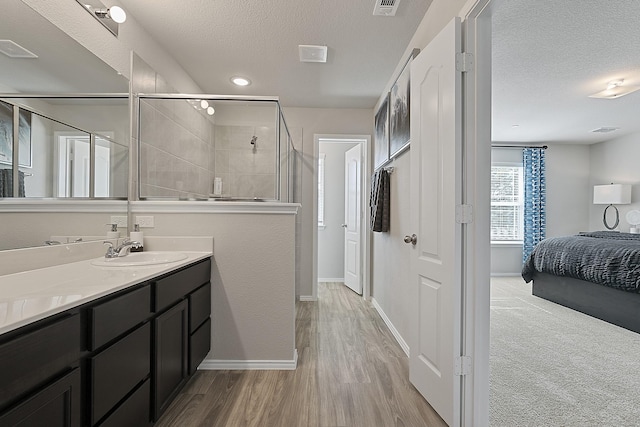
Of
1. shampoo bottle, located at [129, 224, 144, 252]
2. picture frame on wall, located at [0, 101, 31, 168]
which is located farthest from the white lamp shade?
picture frame on wall, located at [0, 101, 31, 168]

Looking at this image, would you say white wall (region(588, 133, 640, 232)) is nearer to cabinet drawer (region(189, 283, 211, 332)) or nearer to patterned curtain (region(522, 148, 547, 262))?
patterned curtain (region(522, 148, 547, 262))

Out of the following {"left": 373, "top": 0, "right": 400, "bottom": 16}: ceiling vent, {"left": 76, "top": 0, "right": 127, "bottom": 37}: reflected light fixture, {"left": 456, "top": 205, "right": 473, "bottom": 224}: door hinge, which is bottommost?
{"left": 456, "top": 205, "right": 473, "bottom": 224}: door hinge

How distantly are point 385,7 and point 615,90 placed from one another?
10.5ft

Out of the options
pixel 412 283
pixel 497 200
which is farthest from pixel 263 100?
pixel 497 200

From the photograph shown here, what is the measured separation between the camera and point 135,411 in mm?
1340

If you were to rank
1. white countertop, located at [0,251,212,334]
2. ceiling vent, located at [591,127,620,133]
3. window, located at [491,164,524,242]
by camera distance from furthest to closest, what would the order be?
window, located at [491,164,524,242]
ceiling vent, located at [591,127,620,133]
white countertop, located at [0,251,212,334]

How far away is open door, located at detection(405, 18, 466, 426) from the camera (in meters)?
1.66

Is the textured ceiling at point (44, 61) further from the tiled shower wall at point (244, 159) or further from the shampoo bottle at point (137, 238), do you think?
the tiled shower wall at point (244, 159)

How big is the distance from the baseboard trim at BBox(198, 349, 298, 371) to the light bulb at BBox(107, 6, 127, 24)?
2359 millimetres

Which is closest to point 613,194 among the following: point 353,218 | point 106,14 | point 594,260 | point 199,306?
point 594,260

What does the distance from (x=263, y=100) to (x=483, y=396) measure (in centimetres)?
243

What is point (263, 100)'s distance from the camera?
265cm

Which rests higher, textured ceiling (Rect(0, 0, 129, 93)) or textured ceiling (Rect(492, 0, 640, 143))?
textured ceiling (Rect(492, 0, 640, 143))

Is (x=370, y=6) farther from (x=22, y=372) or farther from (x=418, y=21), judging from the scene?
(x=22, y=372)
